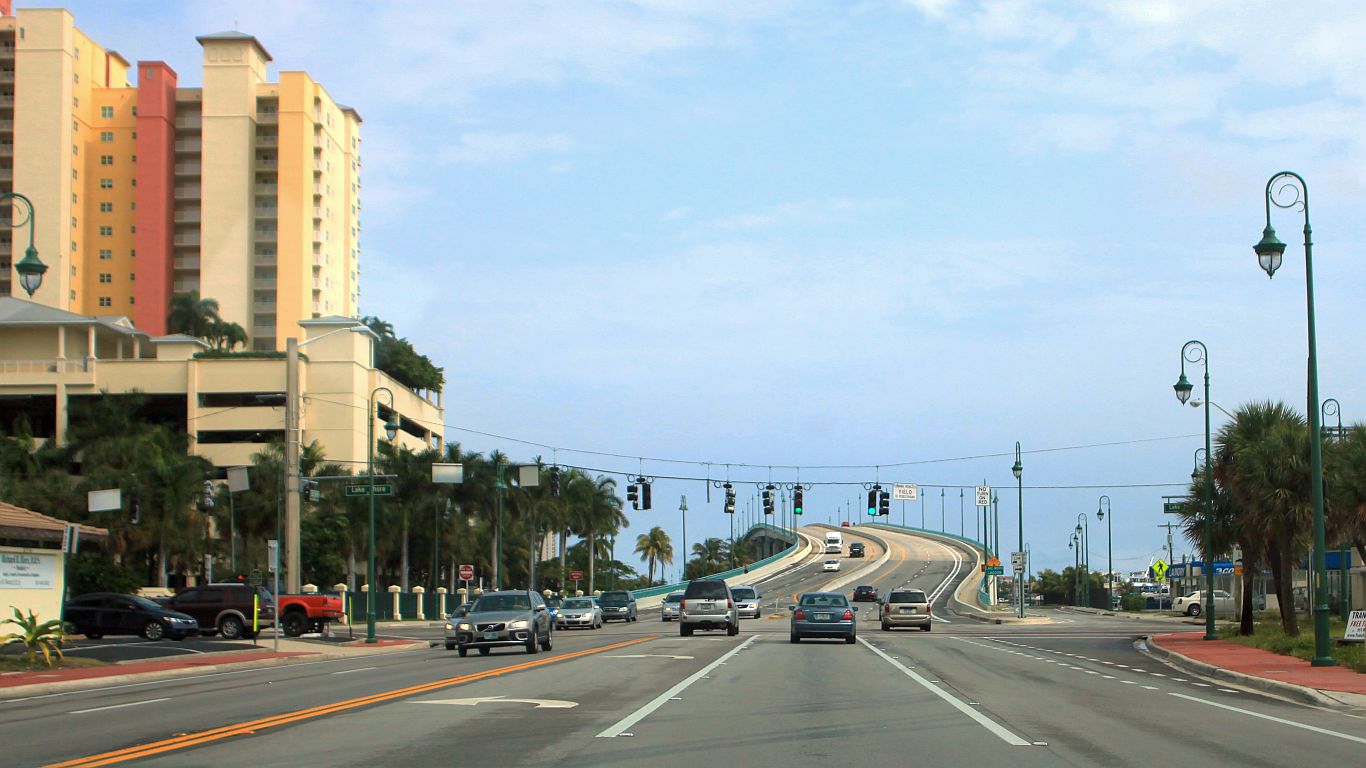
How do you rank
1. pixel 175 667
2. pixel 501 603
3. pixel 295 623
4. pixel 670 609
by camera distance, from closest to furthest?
pixel 175 667
pixel 501 603
pixel 295 623
pixel 670 609

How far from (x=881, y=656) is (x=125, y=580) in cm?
4505

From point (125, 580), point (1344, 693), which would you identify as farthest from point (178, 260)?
point (1344, 693)

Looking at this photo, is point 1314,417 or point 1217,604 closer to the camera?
point 1314,417

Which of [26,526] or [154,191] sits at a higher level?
[154,191]

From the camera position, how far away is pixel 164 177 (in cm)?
11131

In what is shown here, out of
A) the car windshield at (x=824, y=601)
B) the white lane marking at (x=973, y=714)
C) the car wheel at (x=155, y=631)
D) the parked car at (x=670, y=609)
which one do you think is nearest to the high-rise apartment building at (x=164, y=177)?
the parked car at (x=670, y=609)

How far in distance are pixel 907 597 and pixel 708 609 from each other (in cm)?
1109

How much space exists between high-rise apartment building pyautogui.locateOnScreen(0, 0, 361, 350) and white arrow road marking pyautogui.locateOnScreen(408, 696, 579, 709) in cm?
9997

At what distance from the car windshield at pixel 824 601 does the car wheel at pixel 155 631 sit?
1943cm

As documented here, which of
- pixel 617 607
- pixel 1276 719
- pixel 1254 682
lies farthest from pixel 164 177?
pixel 1276 719

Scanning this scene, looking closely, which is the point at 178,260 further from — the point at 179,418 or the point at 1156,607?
the point at 1156,607

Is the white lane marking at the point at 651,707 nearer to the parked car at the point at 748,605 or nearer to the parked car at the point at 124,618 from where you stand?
the parked car at the point at 124,618

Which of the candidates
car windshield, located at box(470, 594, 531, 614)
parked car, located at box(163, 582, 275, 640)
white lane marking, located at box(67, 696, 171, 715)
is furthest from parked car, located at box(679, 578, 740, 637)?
white lane marking, located at box(67, 696, 171, 715)

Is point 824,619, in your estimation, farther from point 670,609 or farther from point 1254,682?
point 670,609
